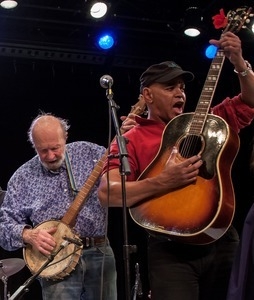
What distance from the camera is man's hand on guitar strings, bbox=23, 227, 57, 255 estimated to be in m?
4.12

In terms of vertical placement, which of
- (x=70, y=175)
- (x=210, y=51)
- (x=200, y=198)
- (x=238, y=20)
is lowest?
(x=200, y=198)

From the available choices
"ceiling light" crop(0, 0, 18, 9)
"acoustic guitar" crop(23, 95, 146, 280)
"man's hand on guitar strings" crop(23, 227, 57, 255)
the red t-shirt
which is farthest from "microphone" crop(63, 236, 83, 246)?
"ceiling light" crop(0, 0, 18, 9)

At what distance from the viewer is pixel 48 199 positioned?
171 inches

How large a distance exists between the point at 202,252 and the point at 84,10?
14.0 feet

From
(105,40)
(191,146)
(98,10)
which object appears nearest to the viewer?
(191,146)

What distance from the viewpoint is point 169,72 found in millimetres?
3533

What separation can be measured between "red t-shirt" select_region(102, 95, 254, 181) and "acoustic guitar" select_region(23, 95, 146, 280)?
576 millimetres

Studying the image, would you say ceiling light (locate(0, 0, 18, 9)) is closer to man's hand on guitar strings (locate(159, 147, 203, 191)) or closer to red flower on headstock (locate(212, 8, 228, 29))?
red flower on headstock (locate(212, 8, 228, 29))

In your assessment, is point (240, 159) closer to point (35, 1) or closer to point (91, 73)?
point (91, 73)

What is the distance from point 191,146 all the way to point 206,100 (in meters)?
0.28

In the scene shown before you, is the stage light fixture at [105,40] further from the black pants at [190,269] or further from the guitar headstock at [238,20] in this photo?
the black pants at [190,269]

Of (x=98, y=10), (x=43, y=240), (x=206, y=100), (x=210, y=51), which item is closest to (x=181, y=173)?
(x=206, y=100)

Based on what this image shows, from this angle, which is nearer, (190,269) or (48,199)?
(190,269)

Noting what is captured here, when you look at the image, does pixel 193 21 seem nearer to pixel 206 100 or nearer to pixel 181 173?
pixel 206 100
